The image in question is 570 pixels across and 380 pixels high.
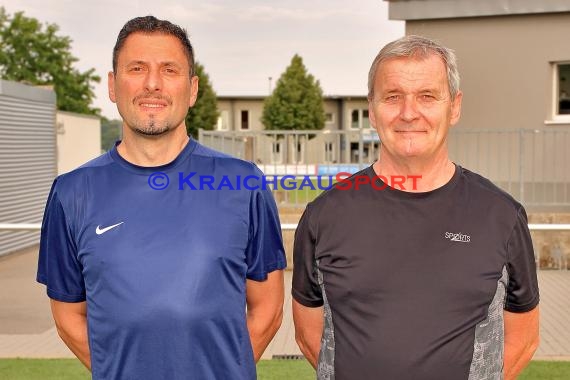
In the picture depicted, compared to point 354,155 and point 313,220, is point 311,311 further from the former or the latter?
point 354,155

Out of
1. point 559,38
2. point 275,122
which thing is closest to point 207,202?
point 559,38

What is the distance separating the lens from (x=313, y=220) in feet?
7.97

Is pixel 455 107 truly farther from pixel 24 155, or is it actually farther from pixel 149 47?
pixel 24 155

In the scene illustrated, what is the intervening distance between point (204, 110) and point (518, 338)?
50119mm

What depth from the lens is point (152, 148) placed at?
2438 mm

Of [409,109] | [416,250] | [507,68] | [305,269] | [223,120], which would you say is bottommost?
[305,269]

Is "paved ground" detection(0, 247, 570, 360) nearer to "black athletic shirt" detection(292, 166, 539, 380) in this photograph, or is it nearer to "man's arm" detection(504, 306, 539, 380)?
"man's arm" detection(504, 306, 539, 380)

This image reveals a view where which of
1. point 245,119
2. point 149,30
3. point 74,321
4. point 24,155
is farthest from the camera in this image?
point 245,119

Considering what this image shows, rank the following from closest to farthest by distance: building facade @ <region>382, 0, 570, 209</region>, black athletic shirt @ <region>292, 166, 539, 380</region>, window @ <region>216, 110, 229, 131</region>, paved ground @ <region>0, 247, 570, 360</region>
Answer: black athletic shirt @ <region>292, 166, 539, 380</region>
paved ground @ <region>0, 247, 570, 360</region>
building facade @ <region>382, 0, 570, 209</region>
window @ <region>216, 110, 229, 131</region>

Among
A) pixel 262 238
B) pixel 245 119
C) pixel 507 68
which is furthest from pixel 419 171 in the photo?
pixel 245 119

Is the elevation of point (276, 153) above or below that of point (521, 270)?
above

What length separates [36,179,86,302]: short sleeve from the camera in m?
2.47

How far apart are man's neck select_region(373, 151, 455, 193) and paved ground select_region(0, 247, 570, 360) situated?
3.64 m

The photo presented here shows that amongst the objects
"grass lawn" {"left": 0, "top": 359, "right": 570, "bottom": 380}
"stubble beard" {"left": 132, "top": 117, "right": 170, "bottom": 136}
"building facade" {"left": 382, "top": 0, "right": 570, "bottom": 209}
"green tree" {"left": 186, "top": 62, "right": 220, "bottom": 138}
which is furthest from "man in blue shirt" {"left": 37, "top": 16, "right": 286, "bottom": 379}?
"green tree" {"left": 186, "top": 62, "right": 220, "bottom": 138}
